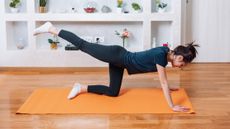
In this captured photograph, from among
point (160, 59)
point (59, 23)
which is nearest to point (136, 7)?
point (59, 23)

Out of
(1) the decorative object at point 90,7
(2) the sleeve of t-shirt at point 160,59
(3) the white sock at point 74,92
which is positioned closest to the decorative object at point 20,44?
(1) the decorative object at point 90,7

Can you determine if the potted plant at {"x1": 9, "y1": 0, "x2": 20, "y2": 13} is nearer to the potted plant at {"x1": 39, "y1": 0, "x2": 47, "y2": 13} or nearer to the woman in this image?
the potted plant at {"x1": 39, "y1": 0, "x2": 47, "y2": 13}

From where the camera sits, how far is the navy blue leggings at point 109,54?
323cm

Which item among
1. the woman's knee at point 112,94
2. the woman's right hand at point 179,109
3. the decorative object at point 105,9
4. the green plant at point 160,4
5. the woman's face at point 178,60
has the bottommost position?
the woman's right hand at point 179,109

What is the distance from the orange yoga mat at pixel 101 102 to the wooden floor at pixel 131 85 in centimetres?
9

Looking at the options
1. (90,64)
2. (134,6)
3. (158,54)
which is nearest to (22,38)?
(90,64)

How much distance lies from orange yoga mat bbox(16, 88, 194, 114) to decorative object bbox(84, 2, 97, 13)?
144cm

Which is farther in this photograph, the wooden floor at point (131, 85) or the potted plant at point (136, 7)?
the potted plant at point (136, 7)

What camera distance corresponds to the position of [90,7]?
15.8 feet

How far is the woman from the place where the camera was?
302cm

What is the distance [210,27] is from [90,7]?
164 cm

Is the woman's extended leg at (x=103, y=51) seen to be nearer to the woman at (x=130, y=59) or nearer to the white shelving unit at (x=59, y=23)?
the woman at (x=130, y=59)

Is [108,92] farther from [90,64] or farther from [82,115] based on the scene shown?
[90,64]

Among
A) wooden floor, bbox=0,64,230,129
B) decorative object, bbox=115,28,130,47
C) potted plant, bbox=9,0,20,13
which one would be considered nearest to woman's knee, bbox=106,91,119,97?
wooden floor, bbox=0,64,230,129
